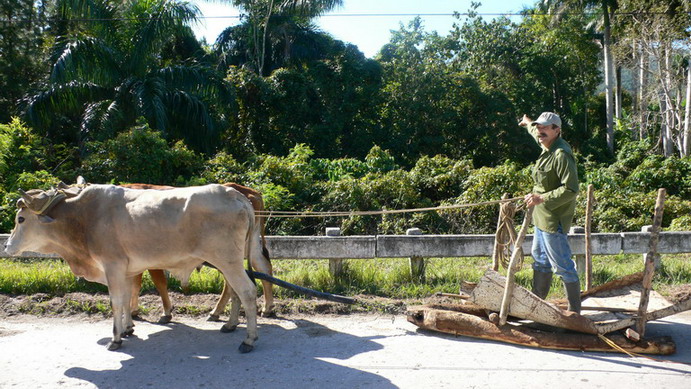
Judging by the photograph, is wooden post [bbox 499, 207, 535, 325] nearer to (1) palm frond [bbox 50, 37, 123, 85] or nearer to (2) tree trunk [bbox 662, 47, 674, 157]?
(1) palm frond [bbox 50, 37, 123, 85]

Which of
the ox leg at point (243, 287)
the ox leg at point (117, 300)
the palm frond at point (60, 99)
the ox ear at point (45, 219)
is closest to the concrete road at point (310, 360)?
the ox leg at point (117, 300)

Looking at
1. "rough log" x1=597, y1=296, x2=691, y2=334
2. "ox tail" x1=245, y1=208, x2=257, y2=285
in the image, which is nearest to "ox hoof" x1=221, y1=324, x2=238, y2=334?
"ox tail" x1=245, y1=208, x2=257, y2=285

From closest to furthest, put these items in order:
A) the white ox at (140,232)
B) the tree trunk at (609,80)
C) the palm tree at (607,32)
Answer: the white ox at (140,232)
the palm tree at (607,32)
the tree trunk at (609,80)

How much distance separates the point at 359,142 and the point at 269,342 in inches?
772

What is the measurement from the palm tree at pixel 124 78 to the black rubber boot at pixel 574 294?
15.0m

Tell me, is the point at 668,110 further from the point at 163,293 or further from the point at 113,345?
the point at 113,345

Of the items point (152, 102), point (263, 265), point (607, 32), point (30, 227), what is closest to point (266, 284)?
point (263, 265)

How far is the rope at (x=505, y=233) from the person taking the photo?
6840 mm

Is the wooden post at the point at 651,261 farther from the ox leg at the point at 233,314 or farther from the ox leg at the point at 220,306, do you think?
the ox leg at the point at 220,306

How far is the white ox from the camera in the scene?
6332 mm

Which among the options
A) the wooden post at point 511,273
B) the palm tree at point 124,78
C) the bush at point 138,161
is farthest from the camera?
the palm tree at point 124,78

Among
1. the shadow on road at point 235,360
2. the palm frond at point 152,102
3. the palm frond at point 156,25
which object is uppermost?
the palm frond at point 156,25

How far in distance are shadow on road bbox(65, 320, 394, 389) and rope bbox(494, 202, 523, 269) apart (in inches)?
68.2

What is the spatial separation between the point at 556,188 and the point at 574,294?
1089mm
